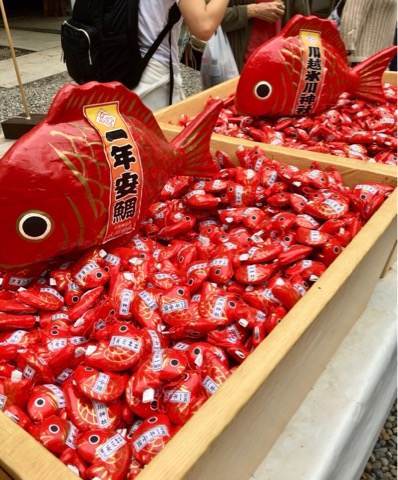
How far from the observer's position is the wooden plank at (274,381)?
27.8 inches

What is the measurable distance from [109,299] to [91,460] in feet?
1.22

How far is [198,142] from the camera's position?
143 centimetres

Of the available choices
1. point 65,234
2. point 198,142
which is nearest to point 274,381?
point 65,234

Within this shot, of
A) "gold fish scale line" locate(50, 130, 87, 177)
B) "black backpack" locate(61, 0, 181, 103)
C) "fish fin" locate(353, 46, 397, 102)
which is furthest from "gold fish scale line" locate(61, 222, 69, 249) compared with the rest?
A: "fish fin" locate(353, 46, 397, 102)

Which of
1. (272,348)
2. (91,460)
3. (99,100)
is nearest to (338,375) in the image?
(272,348)

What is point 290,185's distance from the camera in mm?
1497

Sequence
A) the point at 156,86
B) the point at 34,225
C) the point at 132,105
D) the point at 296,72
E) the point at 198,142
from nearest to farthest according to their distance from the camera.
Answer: the point at 34,225 < the point at 132,105 < the point at 198,142 < the point at 296,72 < the point at 156,86

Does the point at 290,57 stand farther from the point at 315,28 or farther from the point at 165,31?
the point at 165,31

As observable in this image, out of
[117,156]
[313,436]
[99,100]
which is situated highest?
[99,100]

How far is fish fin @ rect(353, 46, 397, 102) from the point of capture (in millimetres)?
2229

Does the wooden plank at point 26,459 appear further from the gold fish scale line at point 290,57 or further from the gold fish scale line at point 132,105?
the gold fish scale line at point 290,57

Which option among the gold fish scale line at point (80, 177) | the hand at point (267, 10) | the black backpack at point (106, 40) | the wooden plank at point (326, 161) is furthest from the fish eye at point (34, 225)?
the hand at point (267, 10)

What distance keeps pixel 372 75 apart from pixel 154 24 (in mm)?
1085

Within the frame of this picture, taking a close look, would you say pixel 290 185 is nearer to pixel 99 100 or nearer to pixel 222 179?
pixel 222 179
